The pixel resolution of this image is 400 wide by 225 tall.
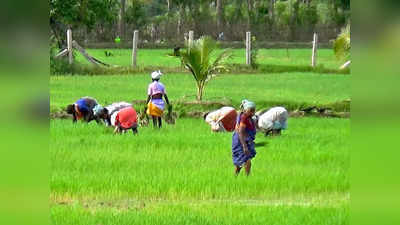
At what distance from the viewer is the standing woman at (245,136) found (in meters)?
5.44

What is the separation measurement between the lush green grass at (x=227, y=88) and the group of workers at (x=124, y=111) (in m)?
1.82

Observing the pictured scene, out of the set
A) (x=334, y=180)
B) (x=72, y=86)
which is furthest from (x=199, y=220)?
(x=72, y=86)

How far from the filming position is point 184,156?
7.14 m

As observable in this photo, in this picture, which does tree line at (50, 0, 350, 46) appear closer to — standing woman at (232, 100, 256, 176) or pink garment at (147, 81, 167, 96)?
pink garment at (147, 81, 167, 96)

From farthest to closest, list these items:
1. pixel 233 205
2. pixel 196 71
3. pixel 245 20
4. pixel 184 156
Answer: pixel 245 20, pixel 196 71, pixel 184 156, pixel 233 205

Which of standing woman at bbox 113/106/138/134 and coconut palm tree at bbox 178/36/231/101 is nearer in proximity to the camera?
standing woman at bbox 113/106/138/134

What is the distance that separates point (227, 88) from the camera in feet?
50.0

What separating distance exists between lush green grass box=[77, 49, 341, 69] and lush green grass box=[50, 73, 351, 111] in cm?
401

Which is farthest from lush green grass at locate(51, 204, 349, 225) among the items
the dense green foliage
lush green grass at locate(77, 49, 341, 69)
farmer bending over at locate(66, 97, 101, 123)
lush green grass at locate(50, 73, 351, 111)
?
the dense green foliage

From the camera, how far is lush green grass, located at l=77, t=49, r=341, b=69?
2256 cm

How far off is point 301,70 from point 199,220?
15.7 meters

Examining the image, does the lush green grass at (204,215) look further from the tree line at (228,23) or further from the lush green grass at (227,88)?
the tree line at (228,23)

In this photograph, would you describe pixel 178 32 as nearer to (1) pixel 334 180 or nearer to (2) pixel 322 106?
(2) pixel 322 106

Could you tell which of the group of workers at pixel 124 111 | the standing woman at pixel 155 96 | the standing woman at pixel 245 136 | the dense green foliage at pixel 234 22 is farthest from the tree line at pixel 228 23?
the standing woman at pixel 245 136
